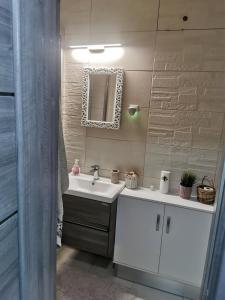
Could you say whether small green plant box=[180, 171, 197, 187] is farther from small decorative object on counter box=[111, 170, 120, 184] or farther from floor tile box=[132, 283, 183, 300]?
floor tile box=[132, 283, 183, 300]

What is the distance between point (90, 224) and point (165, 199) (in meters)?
0.71

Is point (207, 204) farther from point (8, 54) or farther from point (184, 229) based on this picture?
point (8, 54)

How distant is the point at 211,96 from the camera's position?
6.35 feet

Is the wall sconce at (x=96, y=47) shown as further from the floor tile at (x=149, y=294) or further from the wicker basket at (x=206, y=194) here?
the floor tile at (x=149, y=294)

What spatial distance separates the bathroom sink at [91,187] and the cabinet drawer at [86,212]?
0.07m

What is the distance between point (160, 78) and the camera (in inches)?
80.7

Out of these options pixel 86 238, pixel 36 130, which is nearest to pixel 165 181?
pixel 86 238

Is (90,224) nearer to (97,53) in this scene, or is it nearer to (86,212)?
(86,212)

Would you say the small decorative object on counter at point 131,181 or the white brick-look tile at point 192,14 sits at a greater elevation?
the white brick-look tile at point 192,14

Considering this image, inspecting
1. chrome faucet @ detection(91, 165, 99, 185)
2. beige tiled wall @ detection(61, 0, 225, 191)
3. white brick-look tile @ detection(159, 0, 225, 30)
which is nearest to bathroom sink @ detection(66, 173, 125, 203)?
chrome faucet @ detection(91, 165, 99, 185)

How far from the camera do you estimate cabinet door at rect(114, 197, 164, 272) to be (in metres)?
1.94

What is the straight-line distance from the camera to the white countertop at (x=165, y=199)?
6.01 feet

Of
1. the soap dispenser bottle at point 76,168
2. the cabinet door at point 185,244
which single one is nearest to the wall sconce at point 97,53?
the soap dispenser bottle at point 76,168

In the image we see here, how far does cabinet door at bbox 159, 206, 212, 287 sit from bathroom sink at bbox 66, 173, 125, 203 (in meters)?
0.52
